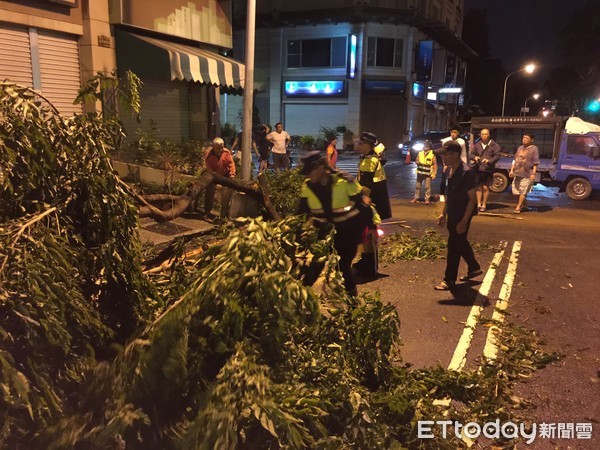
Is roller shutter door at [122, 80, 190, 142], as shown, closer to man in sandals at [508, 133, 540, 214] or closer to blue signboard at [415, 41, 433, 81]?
man in sandals at [508, 133, 540, 214]

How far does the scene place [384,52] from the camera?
31.6 meters

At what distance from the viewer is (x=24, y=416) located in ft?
7.98

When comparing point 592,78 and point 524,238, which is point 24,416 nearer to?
point 524,238

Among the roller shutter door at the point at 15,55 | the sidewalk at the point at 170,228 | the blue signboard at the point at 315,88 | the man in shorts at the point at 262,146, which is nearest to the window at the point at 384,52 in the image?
the blue signboard at the point at 315,88

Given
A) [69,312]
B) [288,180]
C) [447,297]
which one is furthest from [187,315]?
[288,180]

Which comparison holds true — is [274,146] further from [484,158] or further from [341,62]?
[341,62]

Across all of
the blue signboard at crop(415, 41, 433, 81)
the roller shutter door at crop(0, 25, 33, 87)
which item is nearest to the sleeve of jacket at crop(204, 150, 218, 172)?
the roller shutter door at crop(0, 25, 33, 87)

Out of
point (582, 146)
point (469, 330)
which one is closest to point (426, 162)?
point (582, 146)

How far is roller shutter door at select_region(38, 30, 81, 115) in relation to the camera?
999 centimetres

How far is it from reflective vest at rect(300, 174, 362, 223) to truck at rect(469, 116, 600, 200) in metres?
9.59

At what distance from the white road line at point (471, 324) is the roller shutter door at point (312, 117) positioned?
968 inches

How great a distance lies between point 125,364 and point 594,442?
310 centimetres

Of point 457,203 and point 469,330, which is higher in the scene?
point 457,203

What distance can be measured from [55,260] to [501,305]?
16.0ft
